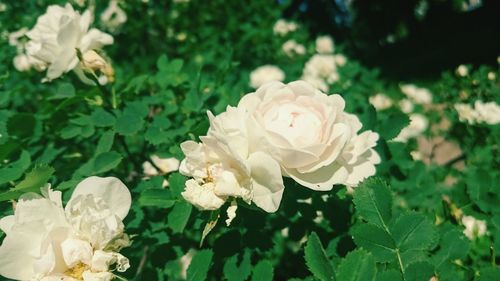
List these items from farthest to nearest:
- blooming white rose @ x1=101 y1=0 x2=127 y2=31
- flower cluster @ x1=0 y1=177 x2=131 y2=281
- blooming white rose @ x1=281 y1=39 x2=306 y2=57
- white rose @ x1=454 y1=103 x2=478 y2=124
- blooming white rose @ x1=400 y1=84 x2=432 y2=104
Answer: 1. blooming white rose @ x1=281 y1=39 x2=306 y2=57
2. blooming white rose @ x1=400 y1=84 x2=432 y2=104
3. blooming white rose @ x1=101 y1=0 x2=127 y2=31
4. white rose @ x1=454 y1=103 x2=478 y2=124
5. flower cluster @ x1=0 y1=177 x2=131 y2=281

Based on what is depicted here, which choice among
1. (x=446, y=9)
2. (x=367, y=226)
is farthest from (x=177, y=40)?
(x=446, y=9)

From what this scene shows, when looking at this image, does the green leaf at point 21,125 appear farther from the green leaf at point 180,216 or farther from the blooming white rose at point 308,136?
the blooming white rose at point 308,136

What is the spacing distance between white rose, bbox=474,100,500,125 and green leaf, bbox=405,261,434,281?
60.6 inches

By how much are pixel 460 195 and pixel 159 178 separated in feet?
2.96

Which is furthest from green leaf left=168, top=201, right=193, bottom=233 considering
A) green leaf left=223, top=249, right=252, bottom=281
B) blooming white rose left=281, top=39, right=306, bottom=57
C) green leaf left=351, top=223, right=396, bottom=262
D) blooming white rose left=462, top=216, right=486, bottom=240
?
blooming white rose left=281, top=39, right=306, bottom=57

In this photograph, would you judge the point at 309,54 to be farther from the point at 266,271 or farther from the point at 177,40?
the point at 266,271

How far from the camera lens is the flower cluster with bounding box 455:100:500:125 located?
6.68ft

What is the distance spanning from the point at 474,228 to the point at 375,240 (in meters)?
0.99

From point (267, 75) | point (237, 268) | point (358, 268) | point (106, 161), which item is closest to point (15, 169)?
point (106, 161)

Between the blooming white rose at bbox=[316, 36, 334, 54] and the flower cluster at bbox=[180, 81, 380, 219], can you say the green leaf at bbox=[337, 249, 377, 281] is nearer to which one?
the flower cluster at bbox=[180, 81, 380, 219]

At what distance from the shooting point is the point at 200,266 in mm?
927

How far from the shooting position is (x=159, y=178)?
121cm

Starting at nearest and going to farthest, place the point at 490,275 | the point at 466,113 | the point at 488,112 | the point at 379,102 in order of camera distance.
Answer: the point at 490,275, the point at 488,112, the point at 466,113, the point at 379,102

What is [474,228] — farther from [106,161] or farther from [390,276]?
[106,161]
